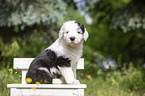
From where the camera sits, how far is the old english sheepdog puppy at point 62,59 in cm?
199

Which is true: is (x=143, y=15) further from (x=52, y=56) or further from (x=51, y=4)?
(x=52, y=56)

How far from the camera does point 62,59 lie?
2.04 m

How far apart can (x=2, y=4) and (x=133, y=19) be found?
4003 mm

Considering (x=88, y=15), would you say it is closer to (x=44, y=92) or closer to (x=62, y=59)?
(x=62, y=59)

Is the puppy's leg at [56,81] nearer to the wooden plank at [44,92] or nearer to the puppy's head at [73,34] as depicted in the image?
the wooden plank at [44,92]

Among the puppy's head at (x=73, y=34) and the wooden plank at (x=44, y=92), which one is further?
the puppy's head at (x=73, y=34)

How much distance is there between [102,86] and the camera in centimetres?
450

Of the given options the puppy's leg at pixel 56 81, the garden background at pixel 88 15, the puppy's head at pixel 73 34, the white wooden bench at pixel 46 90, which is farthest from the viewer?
the garden background at pixel 88 15

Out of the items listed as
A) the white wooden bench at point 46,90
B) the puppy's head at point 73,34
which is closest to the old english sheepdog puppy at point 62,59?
the puppy's head at point 73,34

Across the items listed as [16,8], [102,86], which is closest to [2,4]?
[16,8]

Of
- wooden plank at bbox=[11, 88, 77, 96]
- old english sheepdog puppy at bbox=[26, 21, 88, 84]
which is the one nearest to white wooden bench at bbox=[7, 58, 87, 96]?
wooden plank at bbox=[11, 88, 77, 96]

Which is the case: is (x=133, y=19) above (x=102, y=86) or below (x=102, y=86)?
above

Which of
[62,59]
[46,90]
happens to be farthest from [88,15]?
[46,90]

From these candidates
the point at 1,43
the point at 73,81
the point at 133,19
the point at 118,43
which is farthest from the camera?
the point at 118,43
